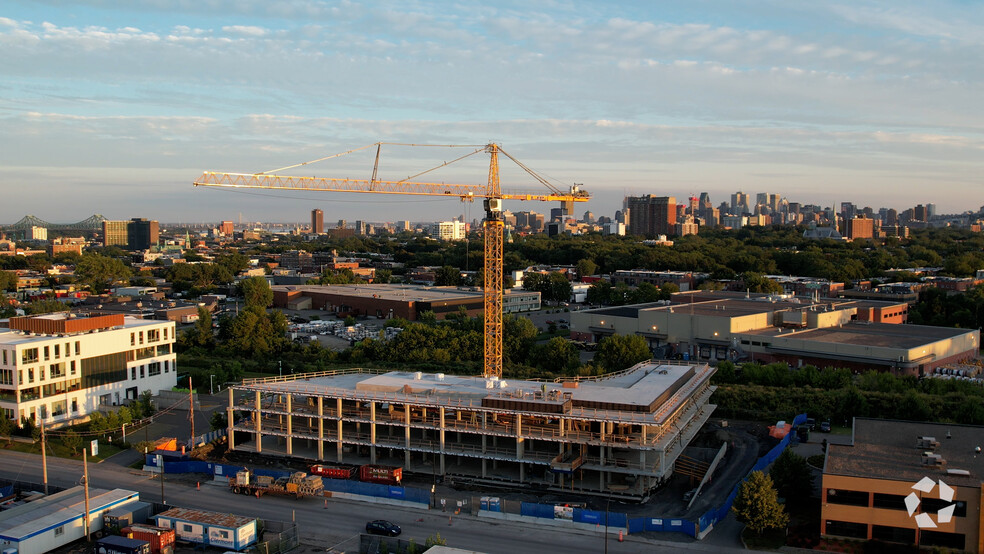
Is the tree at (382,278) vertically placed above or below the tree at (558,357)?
above

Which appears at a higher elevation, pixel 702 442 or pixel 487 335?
pixel 487 335

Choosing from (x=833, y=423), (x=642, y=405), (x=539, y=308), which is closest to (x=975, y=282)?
(x=539, y=308)

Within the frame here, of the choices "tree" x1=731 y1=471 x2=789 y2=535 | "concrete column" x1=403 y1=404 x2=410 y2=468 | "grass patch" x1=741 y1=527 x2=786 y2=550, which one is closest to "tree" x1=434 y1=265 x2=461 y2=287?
"concrete column" x1=403 y1=404 x2=410 y2=468

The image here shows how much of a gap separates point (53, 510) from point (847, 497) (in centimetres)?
2268

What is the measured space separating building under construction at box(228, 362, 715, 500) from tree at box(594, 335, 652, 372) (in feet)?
41.3

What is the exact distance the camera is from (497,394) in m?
28.0

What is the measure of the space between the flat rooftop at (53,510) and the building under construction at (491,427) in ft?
21.8

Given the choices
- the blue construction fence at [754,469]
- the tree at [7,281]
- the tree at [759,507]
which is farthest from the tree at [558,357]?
the tree at [7,281]

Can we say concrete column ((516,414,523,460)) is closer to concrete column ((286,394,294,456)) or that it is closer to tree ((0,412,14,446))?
concrete column ((286,394,294,456))

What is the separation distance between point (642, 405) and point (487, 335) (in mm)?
17217

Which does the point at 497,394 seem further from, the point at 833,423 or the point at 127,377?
the point at 127,377

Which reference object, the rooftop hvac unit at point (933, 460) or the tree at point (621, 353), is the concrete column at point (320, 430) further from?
the rooftop hvac unit at point (933, 460)

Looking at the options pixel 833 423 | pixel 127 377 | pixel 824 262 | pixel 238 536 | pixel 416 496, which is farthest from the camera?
pixel 824 262

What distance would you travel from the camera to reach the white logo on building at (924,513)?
785 inches
